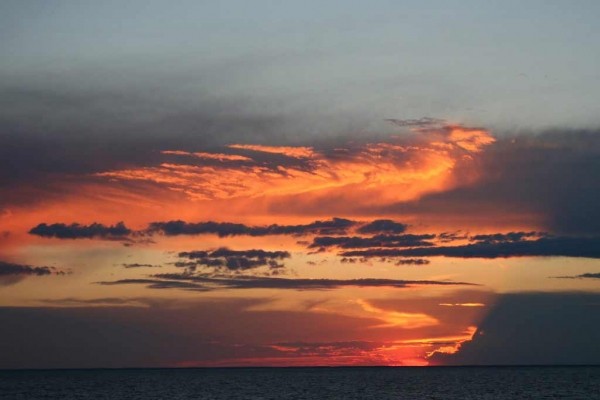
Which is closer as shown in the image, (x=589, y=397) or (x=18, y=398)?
(x=589, y=397)

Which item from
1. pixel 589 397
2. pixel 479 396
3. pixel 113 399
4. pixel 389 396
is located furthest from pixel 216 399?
pixel 589 397

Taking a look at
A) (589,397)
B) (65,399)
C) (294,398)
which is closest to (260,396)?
(294,398)

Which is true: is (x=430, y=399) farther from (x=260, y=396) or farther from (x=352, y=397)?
(x=260, y=396)

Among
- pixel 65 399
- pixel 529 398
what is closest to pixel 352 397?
pixel 529 398

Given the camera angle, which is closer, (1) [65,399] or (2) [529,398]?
(2) [529,398]

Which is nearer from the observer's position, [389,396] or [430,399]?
[430,399]

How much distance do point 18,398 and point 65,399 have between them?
14047 millimetres

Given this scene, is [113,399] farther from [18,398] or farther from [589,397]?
[589,397]

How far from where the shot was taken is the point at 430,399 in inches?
7052

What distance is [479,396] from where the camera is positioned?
7441 inches

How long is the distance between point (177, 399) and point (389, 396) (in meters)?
47.2

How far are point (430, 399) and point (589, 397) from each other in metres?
34.2

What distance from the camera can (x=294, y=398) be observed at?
186 metres

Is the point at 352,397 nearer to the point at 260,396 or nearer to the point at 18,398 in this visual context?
the point at 260,396
